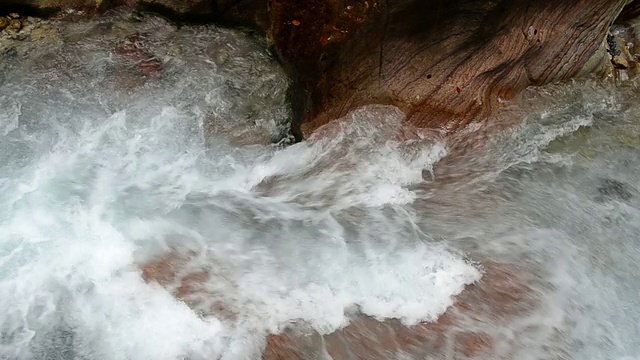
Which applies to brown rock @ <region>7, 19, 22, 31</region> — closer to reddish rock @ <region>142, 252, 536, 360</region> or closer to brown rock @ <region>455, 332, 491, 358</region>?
reddish rock @ <region>142, 252, 536, 360</region>

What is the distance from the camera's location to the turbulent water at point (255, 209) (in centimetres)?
348

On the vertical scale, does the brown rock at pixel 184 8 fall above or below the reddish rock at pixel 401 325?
above

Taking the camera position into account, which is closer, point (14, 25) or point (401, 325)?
point (401, 325)

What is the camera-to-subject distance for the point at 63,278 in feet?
12.0

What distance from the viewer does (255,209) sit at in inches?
163

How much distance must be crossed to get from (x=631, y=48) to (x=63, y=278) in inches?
A: 216

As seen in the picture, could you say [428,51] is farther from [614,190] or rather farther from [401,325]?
[401,325]

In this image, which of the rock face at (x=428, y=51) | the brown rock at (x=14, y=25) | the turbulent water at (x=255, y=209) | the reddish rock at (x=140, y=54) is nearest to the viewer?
the turbulent water at (x=255, y=209)

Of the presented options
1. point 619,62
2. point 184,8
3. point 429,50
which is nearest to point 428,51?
point 429,50

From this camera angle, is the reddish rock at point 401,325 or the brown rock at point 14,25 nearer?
the reddish rock at point 401,325

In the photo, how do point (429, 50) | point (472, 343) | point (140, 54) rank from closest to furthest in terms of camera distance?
point (472, 343) < point (429, 50) < point (140, 54)

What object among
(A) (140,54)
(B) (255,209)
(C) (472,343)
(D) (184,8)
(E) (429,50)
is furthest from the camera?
(D) (184,8)

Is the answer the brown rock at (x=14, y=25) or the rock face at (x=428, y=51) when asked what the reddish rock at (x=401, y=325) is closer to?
the rock face at (x=428, y=51)

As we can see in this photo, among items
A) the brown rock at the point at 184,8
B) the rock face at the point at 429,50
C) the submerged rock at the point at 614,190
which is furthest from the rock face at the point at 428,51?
the brown rock at the point at 184,8
